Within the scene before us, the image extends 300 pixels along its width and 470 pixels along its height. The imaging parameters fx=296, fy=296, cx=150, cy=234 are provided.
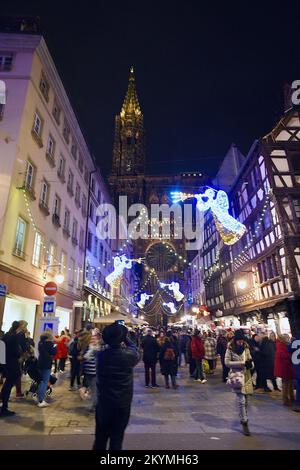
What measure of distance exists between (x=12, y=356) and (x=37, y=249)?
9.16 m

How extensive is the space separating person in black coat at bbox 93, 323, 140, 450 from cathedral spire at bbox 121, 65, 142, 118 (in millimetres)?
83869

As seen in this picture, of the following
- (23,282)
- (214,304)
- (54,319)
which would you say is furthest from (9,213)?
(214,304)

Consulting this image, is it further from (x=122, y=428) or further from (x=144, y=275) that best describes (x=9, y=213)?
(x=144, y=275)

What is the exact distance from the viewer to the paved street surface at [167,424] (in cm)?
475

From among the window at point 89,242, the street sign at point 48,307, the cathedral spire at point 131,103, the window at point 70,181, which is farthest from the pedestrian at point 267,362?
the cathedral spire at point 131,103

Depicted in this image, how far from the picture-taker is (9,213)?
12.3 meters

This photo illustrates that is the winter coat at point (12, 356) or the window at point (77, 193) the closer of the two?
the winter coat at point (12, 356)

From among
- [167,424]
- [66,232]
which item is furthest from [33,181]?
[167,424]

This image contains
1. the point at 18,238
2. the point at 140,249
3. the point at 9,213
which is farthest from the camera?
the point at 140,249

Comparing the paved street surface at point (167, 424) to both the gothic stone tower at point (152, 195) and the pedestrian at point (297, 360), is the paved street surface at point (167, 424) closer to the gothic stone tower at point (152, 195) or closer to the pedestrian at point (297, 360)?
the pedestrian at point (297, 360)

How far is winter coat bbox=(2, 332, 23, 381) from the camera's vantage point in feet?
21.7

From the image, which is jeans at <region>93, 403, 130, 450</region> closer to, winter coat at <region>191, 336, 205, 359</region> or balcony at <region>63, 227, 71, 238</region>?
winter coat at <region>191, 336, 205, 359</region>

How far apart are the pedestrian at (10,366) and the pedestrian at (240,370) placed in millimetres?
4656
